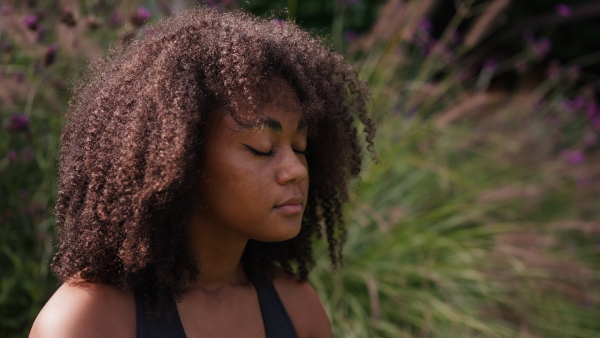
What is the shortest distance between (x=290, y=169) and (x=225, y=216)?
0.64 ft

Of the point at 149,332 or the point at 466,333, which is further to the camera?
the point at 466,333

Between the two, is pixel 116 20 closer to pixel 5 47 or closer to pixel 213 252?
pixel 5 47

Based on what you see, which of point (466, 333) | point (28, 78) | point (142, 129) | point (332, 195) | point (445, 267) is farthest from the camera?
point (445, 267)

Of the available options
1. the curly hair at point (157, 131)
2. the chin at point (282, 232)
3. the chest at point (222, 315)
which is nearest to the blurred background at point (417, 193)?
the curly hair at point (157, 131)

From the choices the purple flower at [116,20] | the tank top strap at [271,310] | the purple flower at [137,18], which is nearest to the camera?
the tank top strap at [271,310]

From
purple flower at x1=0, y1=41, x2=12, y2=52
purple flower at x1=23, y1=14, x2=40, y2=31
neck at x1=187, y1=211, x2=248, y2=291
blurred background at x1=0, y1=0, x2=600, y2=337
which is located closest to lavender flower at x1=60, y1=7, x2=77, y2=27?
blurred background at x1=0, y1=0, x2=600, y2=337

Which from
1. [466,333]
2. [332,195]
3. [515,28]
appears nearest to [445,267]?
[466,333]

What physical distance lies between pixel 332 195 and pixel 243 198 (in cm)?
53

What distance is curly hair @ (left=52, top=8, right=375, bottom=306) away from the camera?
5.54 feet

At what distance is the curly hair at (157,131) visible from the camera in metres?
1.69

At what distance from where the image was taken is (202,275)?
190 cm

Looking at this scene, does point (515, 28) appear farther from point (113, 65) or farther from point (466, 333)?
point (113, 65)

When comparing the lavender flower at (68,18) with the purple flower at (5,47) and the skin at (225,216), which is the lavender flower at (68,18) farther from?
the skin at (225,216)

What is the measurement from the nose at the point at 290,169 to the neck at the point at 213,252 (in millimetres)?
238
